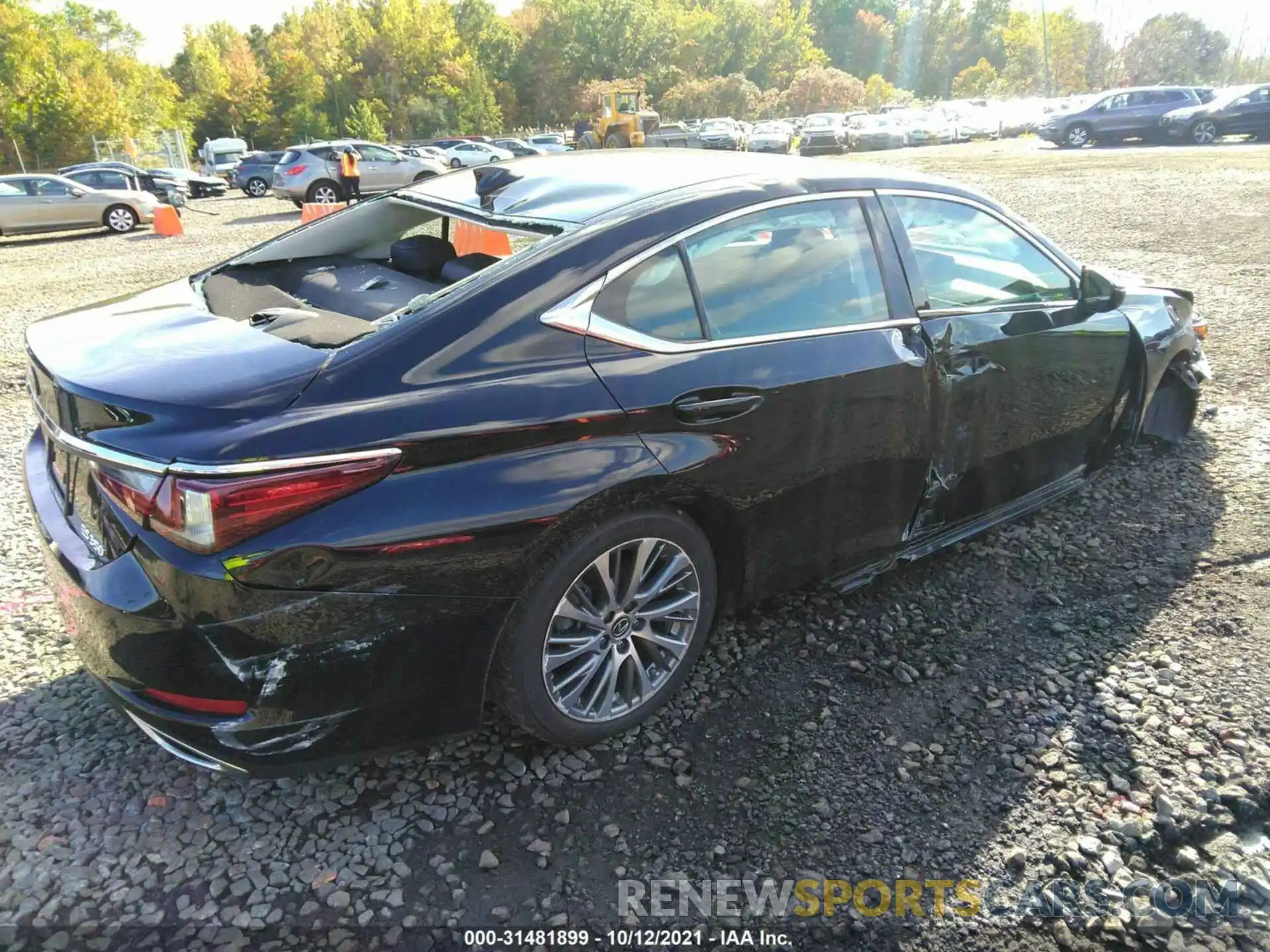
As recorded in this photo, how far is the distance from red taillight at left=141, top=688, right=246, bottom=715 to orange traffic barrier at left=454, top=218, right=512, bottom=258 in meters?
1.42

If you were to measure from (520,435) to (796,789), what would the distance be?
1.30 meters

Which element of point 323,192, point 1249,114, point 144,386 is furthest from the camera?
point 1249,114

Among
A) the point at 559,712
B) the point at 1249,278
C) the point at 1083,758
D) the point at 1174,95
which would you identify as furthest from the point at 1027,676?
the point at 1174,95

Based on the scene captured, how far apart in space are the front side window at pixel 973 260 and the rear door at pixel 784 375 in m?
0.22

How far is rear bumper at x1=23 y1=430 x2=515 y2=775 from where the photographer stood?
6.57 ft

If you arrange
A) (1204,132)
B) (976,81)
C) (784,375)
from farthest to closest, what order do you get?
(976,81) < (1204,132) < (784,375)

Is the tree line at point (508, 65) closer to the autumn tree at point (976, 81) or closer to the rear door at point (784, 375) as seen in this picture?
the autumn tree at point (976, 81)

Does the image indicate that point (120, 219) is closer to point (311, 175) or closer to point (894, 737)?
point (311, 175)

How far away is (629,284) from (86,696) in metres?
2.25

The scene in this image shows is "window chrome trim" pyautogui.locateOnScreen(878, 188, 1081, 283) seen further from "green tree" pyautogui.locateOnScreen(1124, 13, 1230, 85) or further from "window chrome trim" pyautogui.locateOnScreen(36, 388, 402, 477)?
"green tree" pyautogui.locateOnScreen(1124, 13, 1230, 85)

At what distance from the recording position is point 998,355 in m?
3.31

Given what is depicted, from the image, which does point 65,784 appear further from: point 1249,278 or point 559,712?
point 1249,278

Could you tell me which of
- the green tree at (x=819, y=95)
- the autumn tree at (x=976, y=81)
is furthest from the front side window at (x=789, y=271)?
the autumn tree at (x=976, y=81)

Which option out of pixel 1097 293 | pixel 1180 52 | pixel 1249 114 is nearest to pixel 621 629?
pixel 1097 293
